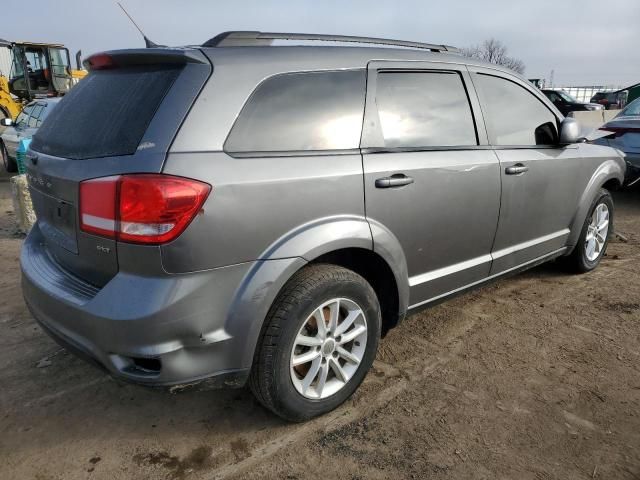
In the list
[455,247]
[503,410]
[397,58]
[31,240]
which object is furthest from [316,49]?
[503,410]

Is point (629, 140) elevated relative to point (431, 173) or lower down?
lower down

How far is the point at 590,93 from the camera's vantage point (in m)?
39.5

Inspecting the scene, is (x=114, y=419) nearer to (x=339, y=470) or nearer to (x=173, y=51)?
(x=339, y=470)

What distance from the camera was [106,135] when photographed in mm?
2209

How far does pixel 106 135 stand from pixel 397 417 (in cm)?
191

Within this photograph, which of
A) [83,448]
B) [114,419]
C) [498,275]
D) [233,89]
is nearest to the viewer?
[233,89]

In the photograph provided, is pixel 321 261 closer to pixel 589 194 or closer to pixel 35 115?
pixel 589 194

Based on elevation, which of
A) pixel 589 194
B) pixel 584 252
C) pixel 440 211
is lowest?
pixel 584 252

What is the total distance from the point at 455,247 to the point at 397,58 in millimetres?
1139

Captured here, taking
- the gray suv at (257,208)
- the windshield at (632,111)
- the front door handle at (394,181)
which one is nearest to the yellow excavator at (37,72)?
the windshield at (632,111)

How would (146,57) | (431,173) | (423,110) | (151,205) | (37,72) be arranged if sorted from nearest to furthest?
(151,205) < (146,57) < (431,173) < (423,110) < (37,72)

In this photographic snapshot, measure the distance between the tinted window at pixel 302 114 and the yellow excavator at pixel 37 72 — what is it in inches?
614

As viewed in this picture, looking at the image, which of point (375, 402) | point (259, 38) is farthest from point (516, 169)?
point (259, 38)

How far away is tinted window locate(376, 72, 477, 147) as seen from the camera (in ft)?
8.97
